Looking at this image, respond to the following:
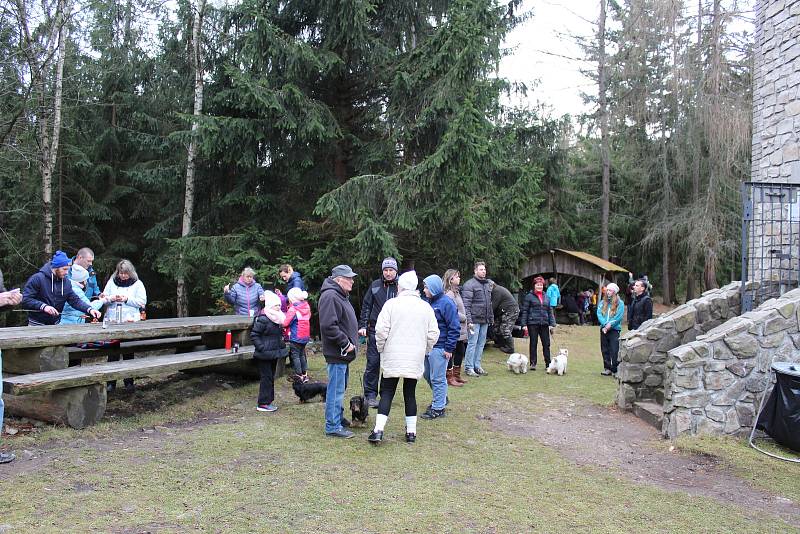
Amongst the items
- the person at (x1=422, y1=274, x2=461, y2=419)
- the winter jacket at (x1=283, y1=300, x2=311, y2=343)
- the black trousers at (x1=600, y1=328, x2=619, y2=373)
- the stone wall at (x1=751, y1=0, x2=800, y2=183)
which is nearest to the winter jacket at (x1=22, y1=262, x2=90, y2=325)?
the winter jacket at (x1=283, y1=300, x2=311, y2=343)

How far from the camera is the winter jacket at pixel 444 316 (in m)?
7.16

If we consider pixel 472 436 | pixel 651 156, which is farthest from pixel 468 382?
pixel 651 156

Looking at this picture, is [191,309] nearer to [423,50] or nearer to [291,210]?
[291,210]

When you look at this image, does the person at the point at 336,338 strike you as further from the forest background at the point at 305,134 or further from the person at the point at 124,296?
the forest background at the point at 305,134

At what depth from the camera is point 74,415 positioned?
566 centimetres

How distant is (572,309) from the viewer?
21031 millimetres

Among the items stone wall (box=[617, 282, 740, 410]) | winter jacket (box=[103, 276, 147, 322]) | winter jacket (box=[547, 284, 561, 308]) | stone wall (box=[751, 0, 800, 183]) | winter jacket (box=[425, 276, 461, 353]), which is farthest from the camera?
winter jacket (box=[547, 284, 561, 308])

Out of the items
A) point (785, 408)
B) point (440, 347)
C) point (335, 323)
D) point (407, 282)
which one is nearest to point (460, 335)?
point (440, 347)

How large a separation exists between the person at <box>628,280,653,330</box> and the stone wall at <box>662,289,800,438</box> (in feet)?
11.6

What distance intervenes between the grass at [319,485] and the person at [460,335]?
234cm

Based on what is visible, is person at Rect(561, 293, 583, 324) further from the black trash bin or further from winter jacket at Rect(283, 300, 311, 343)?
the black trash bin

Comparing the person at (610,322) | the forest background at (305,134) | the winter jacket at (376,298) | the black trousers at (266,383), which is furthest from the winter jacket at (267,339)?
the person at (610,322)

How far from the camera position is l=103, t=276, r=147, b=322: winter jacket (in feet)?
24.3

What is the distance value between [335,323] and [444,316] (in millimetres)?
2073
